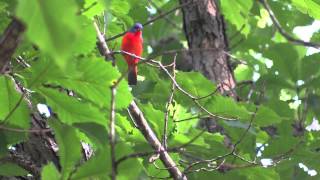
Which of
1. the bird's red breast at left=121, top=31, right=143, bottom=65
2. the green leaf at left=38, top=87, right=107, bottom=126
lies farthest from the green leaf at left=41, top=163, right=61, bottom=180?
the bird's red breast at left=121, top=31, right=143, bottom=65

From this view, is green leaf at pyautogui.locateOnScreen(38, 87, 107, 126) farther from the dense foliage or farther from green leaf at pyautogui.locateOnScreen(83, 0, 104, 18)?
green leaf at pyautogui.locateOnScreen(83, 0, 104, 18)

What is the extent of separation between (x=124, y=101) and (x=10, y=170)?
63 centimetres

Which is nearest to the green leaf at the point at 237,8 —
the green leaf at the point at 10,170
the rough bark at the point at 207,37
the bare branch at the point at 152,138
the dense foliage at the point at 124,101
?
the dense foliage at the point at 124,101

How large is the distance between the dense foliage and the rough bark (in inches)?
9.4

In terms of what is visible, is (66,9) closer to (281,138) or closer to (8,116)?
(8,116)

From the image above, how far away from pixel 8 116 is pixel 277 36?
438cm

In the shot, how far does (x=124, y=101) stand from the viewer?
1778 millimetres

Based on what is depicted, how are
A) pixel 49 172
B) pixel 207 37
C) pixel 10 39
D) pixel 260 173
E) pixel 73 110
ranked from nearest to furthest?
pixel 10 39 < pixel 49 172 < pixel 73 110 < pixel 260 173 < pixel 207 37

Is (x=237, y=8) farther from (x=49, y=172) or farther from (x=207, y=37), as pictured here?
(x=207, y=37)

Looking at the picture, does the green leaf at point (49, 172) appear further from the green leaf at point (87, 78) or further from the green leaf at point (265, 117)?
the green leaf at point (265, 117)

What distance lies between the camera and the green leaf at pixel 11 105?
5.68 feet

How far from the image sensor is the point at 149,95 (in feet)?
10.5

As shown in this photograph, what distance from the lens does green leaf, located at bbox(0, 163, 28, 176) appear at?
6.88ft

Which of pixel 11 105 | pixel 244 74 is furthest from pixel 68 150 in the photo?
pixel 244 74
